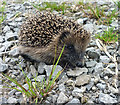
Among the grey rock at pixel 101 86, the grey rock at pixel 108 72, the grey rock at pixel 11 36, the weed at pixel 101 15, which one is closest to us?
the grey rock at pixel 101 86

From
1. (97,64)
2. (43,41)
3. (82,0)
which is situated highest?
(82,0)

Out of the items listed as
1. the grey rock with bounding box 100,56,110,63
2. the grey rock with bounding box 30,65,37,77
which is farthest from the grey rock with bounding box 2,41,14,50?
the grey rock with bounding box 100,56,110,63

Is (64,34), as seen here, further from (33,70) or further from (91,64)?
(33,70)

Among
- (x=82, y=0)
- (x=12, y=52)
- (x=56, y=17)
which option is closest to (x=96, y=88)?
(x=56, y=17)

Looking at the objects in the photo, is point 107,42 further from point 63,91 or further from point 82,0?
point 82,0

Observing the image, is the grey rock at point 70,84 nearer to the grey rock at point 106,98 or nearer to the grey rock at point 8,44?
the grey rock at point 106,98

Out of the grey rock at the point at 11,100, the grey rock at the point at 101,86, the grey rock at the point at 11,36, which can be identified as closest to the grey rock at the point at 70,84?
the grey rock at the point at 101,86

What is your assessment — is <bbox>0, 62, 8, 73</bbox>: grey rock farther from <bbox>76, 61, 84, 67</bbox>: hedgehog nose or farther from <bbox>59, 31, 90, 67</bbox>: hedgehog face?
<bbox>76, 61, 84, 67</bbox>: hedgehog nose

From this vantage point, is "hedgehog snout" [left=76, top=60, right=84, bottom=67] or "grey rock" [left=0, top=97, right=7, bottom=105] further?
"hedgehog snout" [left=76, top=60, right=84, bottom=67]
